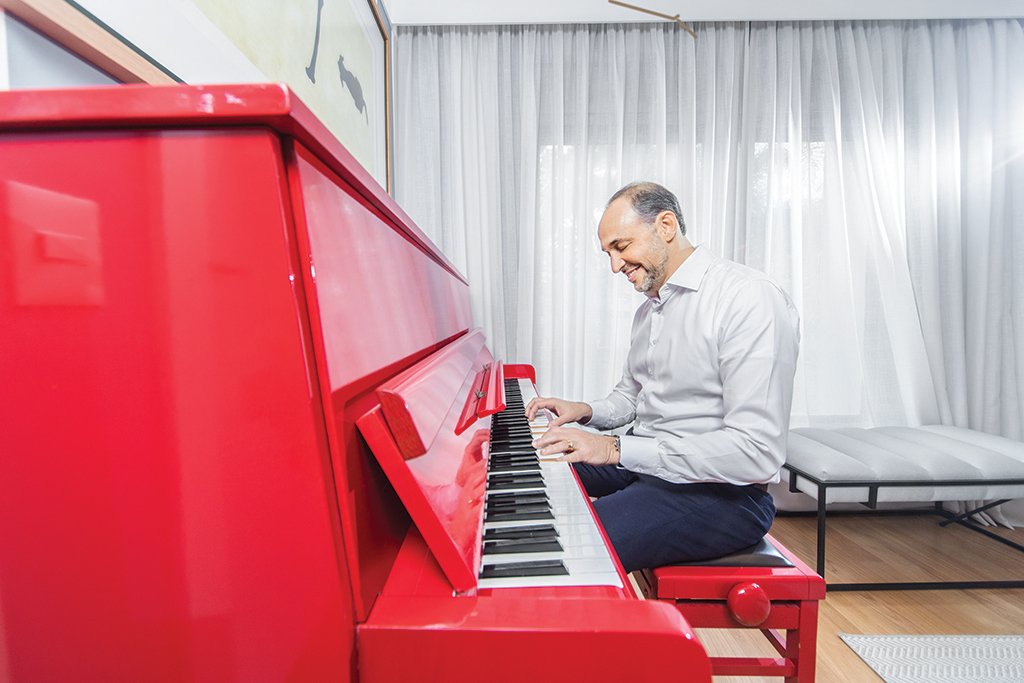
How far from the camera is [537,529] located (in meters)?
0.64

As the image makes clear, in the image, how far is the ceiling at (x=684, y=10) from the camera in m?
2.43

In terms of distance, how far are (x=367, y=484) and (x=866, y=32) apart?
339cm

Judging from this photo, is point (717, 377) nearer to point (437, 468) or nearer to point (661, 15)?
point (437, 468)

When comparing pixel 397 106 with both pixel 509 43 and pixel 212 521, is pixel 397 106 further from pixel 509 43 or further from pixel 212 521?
pixel 212 521

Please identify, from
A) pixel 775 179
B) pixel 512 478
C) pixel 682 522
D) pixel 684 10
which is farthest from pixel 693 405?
pixel 684 10

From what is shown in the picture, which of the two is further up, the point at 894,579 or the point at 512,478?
the point at 512,478

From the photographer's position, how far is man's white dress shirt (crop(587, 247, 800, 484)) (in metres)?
1.15

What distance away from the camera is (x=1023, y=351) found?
2633 mm

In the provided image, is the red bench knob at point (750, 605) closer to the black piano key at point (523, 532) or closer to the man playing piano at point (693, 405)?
the man playing piano at point (693, 405)

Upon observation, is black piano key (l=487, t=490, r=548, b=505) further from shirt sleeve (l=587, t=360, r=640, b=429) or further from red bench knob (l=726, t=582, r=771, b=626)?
shirt sleeve (l=587, t=360, r=640, b=429)

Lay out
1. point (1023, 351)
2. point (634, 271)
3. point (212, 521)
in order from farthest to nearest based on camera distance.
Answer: point (1023, 351), point (634, 271), point (212, 521)

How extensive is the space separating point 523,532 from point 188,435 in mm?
381

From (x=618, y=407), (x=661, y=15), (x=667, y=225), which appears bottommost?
(x=618, y=407)

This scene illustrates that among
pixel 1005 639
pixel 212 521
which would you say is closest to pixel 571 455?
pixel 212 521
